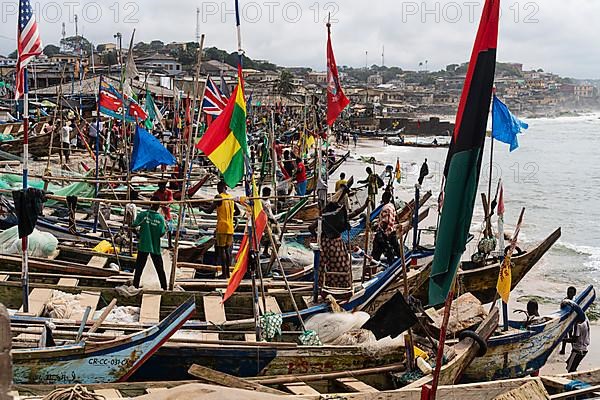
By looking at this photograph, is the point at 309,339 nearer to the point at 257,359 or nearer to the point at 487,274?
the point at 257,359

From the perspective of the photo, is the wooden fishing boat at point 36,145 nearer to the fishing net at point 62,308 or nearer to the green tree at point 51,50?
the fishing net at point 62,308

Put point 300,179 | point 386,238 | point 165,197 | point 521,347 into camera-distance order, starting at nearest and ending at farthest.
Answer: point 521,347 < point 165,197 < point 386,238 < point 300,179

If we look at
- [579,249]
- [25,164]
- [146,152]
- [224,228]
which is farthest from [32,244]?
[579,249]

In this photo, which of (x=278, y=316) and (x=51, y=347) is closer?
(x=51, y=347)

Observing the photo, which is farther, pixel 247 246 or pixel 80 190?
pixel 80 190

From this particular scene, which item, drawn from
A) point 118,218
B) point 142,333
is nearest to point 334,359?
point 142,333

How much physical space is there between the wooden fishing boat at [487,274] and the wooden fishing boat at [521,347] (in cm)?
185

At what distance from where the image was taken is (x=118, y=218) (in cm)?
1518

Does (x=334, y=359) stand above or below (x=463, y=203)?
below

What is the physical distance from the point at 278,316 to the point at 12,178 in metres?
9.72

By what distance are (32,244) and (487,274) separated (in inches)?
262

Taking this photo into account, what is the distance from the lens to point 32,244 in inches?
402

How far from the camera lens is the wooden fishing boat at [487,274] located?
10.9m

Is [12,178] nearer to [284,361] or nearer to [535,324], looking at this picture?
[284,361]
